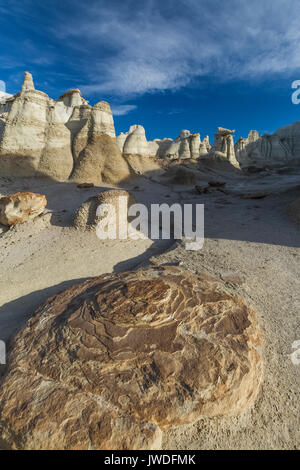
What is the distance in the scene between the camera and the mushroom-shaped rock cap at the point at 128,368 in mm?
1233

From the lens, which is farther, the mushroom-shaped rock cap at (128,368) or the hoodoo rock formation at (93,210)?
the hoodoo rock formation at (93,210)

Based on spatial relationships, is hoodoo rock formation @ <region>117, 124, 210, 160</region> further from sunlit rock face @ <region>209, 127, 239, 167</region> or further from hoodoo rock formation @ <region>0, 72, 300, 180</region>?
hoodoo rock formation @ <region>0, 72, 300, 180</region>

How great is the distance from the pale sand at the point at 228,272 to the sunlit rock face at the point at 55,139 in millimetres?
4844

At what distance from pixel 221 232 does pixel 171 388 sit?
4.05 metres

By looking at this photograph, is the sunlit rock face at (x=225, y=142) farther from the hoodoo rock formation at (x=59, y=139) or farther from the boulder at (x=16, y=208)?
the boulder at (x=16, y=208)

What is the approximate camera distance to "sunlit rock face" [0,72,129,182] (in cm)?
1023

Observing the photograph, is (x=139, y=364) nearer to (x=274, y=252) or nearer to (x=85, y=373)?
(x=85, y=373)

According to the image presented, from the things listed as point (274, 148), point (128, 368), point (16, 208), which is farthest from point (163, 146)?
point (128, 368)

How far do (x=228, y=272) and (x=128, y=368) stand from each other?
2.10 m

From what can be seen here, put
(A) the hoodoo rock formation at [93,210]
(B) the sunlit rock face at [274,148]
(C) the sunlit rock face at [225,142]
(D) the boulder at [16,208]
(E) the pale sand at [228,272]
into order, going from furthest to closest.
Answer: (B) the sunlit rock face at [274,148], (C) the sunlit rock face at [225,142], (D) the boulder at [16,208], (A) the hoodoo rock formation at [93,210], (E) the pale sand at [228,272]

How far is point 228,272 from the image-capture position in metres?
3.09

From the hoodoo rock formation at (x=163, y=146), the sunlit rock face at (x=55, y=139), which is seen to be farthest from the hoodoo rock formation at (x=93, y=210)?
the hoodoo rock formation at (x=163, y=146)

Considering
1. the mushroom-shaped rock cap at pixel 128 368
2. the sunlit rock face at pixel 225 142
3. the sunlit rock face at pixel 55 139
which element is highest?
the sunlit rock face at pixel 225 142

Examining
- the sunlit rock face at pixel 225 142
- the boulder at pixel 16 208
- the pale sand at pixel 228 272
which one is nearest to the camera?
the pale sand at pixel 228 272
